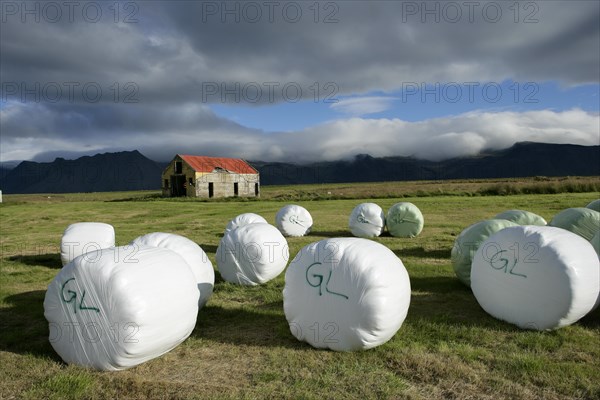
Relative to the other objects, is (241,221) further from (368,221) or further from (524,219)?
(524,219)

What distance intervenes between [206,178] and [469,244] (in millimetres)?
39976

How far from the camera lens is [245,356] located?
580 cm

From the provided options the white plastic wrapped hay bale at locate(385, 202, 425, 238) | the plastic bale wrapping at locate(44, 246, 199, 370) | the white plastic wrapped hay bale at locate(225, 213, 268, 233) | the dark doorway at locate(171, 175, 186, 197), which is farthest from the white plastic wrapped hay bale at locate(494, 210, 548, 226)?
the dark doorway at locate(171, 175, 186, 197)

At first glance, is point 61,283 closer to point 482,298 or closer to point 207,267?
point 207,267

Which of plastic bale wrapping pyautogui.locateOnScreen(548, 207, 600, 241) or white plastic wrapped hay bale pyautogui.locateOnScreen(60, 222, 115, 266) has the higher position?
plastic bale wrapping pyautogui.locateOnScreen(548, 207, 600, 241)

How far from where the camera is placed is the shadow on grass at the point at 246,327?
6.35m

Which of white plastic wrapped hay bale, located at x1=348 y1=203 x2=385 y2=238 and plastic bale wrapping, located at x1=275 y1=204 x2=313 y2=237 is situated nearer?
white plastic wrapped hay bale, located at x1=348 y1=203 x2=385 y2=238

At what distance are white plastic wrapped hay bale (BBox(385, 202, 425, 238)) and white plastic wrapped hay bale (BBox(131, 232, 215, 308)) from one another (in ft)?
33.6

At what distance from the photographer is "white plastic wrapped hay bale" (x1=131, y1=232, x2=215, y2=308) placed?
759 centimetres

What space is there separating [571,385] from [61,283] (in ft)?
20.6

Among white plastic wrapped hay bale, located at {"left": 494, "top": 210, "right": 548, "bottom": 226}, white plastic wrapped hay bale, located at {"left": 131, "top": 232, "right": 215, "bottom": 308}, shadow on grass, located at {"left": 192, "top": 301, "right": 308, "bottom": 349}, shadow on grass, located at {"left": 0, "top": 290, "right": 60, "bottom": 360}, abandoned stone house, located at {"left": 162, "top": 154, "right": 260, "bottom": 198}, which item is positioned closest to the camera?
shadow on grass, located at {"left": 0, "top": 290, "right": 60, "bottom": 360}

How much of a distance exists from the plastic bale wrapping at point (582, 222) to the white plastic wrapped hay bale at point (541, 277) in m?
3.71

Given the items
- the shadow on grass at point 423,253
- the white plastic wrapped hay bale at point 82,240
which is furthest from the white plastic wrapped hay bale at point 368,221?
the white plastic wrapped hay bale at point 82,240

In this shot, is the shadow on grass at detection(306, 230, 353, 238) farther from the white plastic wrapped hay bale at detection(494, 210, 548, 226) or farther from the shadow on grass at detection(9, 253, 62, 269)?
the shadow on grass at detection(9, 253, 62, 269)
